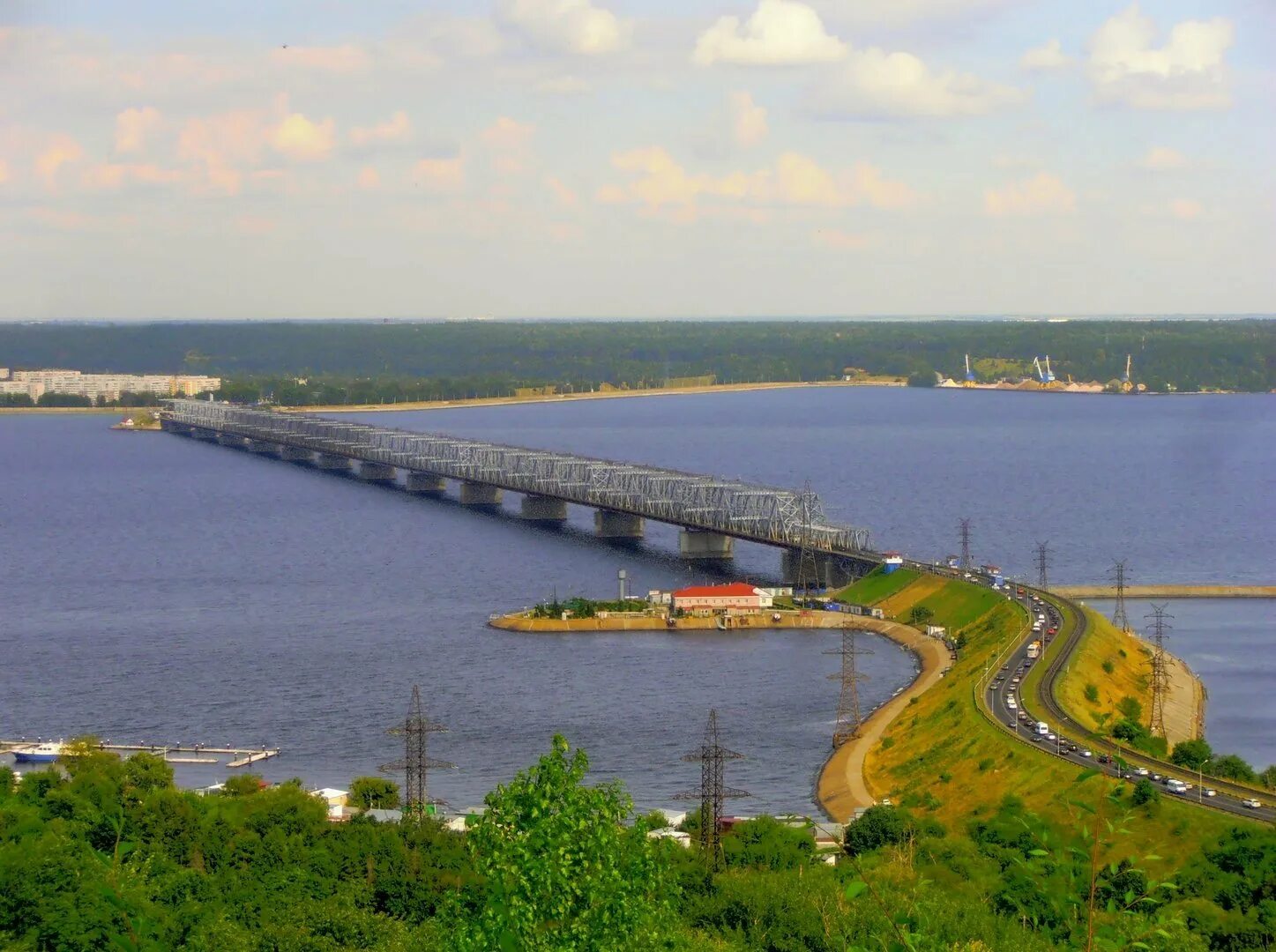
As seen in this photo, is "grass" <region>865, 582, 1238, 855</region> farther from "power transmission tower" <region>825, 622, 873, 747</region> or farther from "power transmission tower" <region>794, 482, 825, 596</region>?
"power transmission tower" <region>794, 482, 825, 596</region>

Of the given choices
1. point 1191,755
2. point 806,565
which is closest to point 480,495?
point 806,565

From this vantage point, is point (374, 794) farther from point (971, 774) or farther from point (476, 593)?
point (476, 593)

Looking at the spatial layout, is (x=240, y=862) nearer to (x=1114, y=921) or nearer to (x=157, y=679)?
(x=1114, y=921)

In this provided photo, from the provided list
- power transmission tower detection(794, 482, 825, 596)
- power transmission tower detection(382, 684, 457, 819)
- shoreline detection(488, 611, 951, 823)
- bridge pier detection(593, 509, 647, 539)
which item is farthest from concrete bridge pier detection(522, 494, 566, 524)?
power transmission tower detection(382, 684, 457, 819)

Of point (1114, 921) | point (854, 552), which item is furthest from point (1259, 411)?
point (1114, 921)

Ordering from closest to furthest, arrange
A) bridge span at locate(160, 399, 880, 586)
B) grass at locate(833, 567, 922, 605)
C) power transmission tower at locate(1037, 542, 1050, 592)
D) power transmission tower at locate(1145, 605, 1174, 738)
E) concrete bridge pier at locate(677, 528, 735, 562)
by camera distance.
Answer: power transmission tower at locate(1145, 605, 1174, 738) < grass at locate(833, 567, 922, 605) < power transmission tower at locate(1037, 542, 1050, 592) < bridge span at locate(160, 399, 880, 586) < concrete bridge pier at locate(677, 528, 735, 562)

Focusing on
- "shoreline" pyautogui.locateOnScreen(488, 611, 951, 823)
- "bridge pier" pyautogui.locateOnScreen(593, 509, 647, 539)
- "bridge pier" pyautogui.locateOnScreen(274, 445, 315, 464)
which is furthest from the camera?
"bridge pier" pyautogui.locateOnScreen(274, 445, 315, 464)

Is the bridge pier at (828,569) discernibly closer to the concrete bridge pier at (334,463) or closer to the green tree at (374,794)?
the green tree at (374,794)
